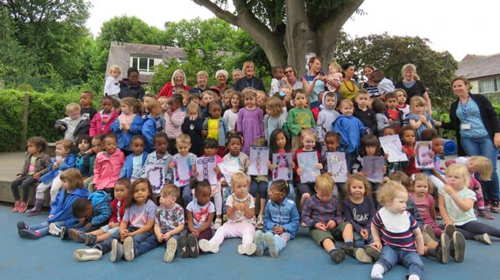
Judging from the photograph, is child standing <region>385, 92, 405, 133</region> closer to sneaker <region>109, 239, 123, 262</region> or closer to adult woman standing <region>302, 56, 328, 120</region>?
adult woman standing <region>302, 56, 328, 120</region>

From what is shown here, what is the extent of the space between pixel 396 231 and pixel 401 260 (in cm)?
29

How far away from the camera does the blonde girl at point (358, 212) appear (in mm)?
3885

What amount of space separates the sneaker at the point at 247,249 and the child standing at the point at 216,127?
2.06m

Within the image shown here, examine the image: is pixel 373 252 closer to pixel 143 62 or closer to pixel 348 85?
pixel 348 85

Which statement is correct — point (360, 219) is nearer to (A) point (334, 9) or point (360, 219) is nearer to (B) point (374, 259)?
(B) point (374, 259)

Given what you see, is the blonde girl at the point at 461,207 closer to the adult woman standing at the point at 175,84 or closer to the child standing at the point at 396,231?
the child standing at the point at 396,231

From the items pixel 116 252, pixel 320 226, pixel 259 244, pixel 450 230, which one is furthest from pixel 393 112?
pixel 116 252

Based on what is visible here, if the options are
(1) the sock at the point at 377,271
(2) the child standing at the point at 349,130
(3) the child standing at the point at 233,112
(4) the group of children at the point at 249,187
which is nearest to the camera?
(1) the sock at the point at 377,271

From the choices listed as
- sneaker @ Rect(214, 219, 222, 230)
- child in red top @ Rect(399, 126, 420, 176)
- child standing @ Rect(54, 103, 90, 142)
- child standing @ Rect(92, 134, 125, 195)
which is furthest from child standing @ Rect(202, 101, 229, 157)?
child in red top @ Rect(399, 126, 420, 176)

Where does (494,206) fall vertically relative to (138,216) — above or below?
below

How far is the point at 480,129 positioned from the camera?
5480mm

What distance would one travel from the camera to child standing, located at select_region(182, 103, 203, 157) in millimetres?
5535

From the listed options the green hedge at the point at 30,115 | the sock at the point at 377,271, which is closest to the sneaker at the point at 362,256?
the sock at the point at 377,271

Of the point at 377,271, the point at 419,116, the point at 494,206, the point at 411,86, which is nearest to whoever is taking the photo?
the point at 377,271
